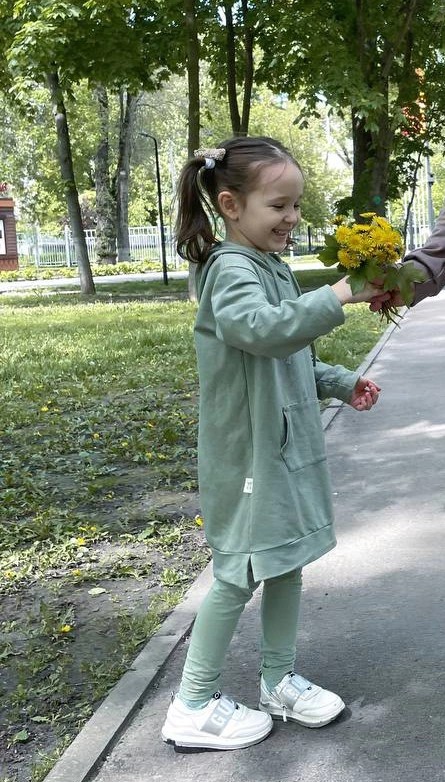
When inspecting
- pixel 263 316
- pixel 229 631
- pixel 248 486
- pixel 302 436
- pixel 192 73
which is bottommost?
pixel 229 631

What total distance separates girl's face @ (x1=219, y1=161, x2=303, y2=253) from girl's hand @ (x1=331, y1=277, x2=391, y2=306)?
12.6 inches

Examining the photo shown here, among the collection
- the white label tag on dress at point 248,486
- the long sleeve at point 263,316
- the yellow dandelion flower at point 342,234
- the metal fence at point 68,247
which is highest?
the yellow dandelion flower at point 342,234

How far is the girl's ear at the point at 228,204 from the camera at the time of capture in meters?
2.88

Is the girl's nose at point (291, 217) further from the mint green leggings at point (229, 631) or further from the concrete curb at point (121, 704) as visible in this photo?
the concrete curb at point (121, 704)

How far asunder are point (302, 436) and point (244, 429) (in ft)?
0.57

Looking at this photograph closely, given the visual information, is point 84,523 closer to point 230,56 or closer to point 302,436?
point 302,436

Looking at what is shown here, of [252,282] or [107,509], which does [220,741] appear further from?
[107,509]

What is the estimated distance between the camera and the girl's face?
2.84 metres

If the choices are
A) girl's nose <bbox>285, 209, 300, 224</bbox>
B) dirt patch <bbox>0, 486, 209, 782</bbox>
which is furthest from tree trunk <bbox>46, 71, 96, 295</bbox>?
girl's nose <bbox>285, 209, 300, 224</bbox>

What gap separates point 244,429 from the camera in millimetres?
2850

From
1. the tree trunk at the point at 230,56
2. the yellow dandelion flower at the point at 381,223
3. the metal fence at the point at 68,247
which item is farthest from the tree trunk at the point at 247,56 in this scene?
the metal fence at the point at 68,247

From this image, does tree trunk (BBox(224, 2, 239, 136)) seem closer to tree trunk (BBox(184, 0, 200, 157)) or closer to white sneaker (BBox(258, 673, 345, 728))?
tree trunk (BBox(184, 0, 200, 157))

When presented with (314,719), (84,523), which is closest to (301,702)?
(314,719)

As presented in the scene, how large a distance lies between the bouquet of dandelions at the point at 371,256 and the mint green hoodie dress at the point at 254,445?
0.22 metres
